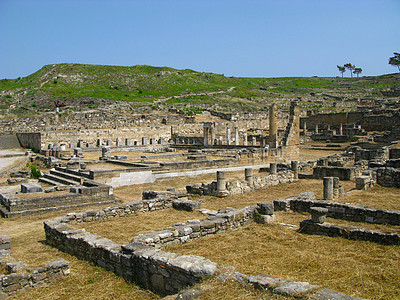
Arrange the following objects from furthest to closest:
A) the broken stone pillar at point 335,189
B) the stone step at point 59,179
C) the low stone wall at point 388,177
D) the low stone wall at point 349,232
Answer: the stone step at point 59,179
the low stone wall at point 388,177
the broken stone pillar at point 335,189
the low stone wall at point 349,232

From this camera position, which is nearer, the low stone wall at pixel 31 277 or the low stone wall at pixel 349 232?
the low stone wall at pixel 31 277

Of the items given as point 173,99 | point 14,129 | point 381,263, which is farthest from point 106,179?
point 173,99

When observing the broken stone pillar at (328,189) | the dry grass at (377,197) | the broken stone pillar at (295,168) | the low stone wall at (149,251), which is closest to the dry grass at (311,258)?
the low stone wall at (149,251)

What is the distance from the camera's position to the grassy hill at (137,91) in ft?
199

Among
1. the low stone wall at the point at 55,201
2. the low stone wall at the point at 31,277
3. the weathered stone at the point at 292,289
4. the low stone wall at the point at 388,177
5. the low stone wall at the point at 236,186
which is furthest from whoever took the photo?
the low stone wall at the point at 236,186

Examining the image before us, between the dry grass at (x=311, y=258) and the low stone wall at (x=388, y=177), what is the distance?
822cm

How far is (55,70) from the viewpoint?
8612 cm

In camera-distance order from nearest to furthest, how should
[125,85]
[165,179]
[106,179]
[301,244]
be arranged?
[301,244] → [106,179] → [165,179] → [125,85]

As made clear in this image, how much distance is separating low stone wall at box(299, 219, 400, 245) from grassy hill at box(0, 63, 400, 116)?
4877cm

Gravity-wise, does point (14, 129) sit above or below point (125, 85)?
below

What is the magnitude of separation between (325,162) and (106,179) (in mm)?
11435

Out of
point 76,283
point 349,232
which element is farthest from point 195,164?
point 76,283

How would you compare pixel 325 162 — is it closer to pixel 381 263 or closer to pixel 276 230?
pixel 276 230

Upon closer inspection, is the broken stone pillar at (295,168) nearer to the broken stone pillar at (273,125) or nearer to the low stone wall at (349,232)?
the low stone wall at (349,232)
